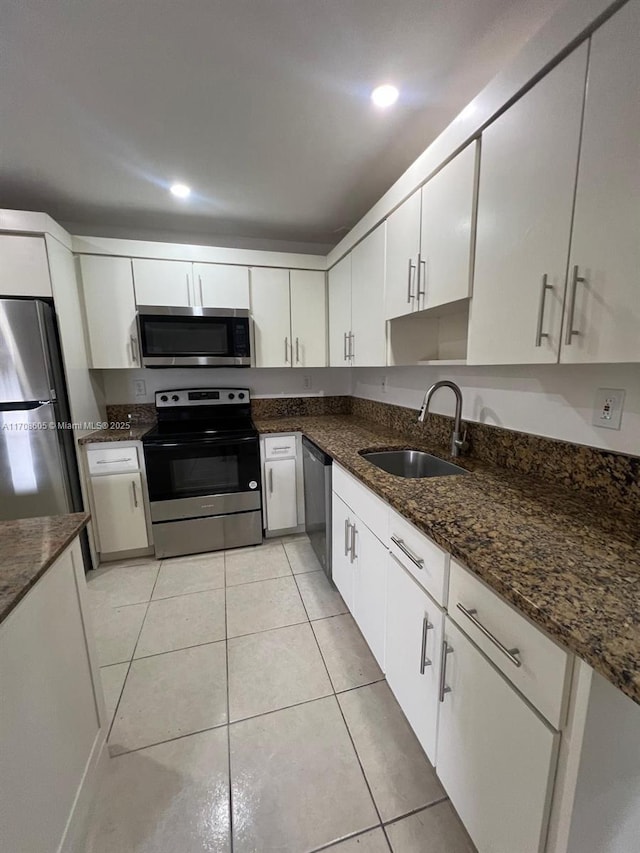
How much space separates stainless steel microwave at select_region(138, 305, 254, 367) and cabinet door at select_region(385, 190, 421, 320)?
1176mm

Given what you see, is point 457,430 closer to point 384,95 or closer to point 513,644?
point 513,644

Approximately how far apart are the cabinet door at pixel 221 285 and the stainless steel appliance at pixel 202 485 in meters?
0.83

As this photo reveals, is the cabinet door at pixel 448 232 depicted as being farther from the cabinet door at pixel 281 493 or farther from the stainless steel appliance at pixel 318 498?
the cabinet door at pixel 281 493

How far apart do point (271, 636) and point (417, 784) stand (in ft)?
2.78

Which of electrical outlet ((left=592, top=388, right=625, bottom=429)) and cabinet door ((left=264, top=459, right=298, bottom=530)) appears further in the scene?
cabinet door ((left=264, top=459, right=298, bottom=530))

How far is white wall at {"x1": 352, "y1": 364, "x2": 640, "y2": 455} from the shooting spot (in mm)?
1035

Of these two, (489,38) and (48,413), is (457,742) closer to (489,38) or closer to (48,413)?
(489,38)

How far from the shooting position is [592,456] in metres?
1.13

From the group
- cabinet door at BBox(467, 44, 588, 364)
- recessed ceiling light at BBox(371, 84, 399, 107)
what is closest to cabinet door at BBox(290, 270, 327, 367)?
recessed ceiling light at BBox(371, 84, 399, 107)

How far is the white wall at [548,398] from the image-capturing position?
104 centimetres

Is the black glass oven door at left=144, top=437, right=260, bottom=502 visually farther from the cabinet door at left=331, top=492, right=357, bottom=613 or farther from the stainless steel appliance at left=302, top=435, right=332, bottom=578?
the cabinet door at left=331, top=492, right=357, bottom=613

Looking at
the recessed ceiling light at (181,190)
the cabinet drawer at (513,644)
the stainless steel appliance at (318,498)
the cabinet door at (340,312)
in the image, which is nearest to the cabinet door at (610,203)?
the cabinet drawer at (513,644)

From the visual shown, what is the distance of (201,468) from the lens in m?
2.40

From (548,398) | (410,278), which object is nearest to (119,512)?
(410,278)
